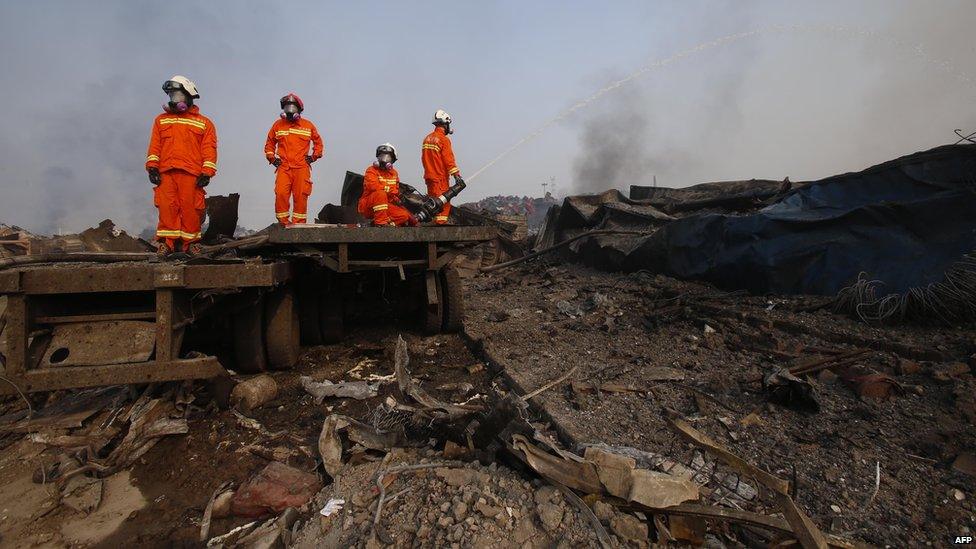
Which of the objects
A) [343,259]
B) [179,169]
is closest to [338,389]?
[343,259]

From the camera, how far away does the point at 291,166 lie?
555 cm

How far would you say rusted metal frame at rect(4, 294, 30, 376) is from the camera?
231 centimetres

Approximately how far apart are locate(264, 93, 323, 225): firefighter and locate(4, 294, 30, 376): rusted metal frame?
3.25m

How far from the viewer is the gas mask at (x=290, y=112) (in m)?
5.53

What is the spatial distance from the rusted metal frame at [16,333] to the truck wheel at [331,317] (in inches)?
84.4

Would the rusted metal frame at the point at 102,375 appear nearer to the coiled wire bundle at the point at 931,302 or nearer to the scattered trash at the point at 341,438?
the scattered trash at the point at 341,438

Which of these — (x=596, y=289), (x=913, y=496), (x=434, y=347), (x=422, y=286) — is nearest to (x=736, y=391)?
(x=913, y=496)

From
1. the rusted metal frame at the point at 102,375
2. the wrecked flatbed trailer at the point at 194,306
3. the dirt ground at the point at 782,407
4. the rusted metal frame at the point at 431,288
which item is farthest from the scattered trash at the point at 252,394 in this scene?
the dirt ground at the point at 782,407

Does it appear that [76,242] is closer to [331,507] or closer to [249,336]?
[249,336]

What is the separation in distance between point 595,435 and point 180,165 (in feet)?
15.2

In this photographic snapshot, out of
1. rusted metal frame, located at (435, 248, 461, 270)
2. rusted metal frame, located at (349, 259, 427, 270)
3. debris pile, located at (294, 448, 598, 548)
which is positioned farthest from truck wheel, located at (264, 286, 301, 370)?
debris pile, located at (294, 448, 598, 548)

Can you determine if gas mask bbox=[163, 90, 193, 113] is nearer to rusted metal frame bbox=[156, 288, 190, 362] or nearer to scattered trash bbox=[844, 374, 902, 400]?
rusted metal frame bbox=[156, 288, 190, 362]

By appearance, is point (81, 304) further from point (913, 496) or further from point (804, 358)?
point (804, 358)

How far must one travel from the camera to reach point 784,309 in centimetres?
480
